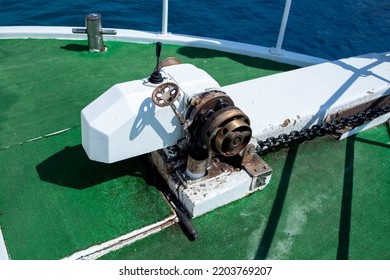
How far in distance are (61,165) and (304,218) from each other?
2315 millimetres

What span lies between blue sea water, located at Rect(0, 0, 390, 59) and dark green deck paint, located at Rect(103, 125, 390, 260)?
6.69 m

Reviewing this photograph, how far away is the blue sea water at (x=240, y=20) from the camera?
387 inches

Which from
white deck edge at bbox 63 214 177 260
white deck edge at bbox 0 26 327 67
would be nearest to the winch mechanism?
white deck edge at bbox 63 214 177 260

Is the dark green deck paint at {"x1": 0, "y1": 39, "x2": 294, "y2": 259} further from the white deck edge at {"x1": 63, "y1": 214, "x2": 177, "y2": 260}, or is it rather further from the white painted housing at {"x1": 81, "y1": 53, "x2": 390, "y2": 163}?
the white painted housing at {"x1": 81, "y1": 53, "x2": 390, "y2": 163}

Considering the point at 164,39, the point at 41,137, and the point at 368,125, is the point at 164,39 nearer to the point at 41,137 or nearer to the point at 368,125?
the point at 41,137

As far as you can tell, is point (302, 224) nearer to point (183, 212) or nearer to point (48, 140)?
point (183, 212)

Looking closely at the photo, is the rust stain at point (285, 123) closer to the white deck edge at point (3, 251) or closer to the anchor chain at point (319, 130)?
the anchor chain at point (319, 130)

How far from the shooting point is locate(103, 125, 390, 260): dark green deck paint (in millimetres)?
2900

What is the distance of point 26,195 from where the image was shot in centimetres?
311

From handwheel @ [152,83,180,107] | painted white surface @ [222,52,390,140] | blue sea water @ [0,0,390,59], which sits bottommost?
blue sea water @ [0,0,390,59]

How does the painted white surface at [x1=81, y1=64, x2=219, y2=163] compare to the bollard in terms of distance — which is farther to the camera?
the bollard

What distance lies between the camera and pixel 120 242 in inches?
111

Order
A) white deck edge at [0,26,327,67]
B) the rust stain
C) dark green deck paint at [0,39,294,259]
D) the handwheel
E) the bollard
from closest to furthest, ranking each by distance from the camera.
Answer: the handwheel < dark green deck paint at [0,39,294,259] < the rust stain < the bollard < white deck edge at [0,26,327,67]
